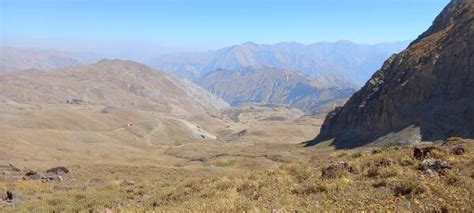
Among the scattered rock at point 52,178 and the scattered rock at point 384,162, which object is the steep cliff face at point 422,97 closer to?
the scattered rock at point 52,178

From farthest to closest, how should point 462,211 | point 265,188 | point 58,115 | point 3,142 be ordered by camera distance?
point 58,115 < point 3,142 < point 265,188 < point 462,211

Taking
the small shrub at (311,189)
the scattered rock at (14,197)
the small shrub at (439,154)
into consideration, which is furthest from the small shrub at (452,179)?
the scattered rock at (14,197)

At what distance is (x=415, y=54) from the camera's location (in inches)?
3600

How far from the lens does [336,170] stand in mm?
17984

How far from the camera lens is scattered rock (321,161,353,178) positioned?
692 inches

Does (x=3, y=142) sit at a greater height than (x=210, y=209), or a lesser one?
lesser

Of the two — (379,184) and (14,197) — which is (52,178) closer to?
(14,197)

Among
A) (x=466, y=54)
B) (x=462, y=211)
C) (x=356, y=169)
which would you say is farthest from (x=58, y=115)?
(x=462, y=211)

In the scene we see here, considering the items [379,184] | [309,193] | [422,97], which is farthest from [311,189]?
[422,97]

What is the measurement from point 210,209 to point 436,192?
5.23 meters

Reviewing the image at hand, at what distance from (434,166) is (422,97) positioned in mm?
68590

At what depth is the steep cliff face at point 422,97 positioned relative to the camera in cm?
7138

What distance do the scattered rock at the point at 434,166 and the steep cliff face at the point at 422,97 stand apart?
54.7 meters

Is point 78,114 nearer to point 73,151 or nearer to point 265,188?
point 73,151
